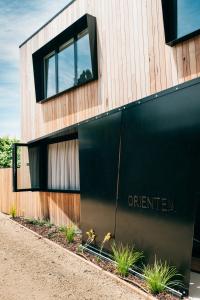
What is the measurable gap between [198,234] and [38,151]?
26.1 feet

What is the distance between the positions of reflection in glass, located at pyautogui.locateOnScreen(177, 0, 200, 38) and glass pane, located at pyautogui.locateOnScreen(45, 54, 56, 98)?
633cm

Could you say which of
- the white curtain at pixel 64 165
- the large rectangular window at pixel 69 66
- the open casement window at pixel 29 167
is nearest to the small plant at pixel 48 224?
the white curtain at pixel 64 165

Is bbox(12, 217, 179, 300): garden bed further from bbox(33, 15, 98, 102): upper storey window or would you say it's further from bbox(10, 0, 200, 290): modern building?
bbox(33, 15, 98, 102): upper storey window

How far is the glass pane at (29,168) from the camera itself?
46.6 ft

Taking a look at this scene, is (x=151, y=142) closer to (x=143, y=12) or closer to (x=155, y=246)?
(x=155, y=246)

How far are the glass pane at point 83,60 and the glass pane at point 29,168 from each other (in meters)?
4.12

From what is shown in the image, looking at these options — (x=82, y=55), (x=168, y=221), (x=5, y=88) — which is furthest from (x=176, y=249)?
(x=5, y=88)

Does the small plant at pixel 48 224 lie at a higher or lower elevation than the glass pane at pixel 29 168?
lower

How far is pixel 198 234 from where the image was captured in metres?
7.85

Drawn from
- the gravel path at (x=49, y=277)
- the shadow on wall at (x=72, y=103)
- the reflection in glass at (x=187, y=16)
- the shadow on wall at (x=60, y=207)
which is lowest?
the gravel path at (x=49, y=277)

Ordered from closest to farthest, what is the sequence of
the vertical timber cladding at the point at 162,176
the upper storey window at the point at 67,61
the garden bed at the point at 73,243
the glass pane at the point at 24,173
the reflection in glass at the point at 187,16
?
the vertical timber cladding at the point at 162,176 → the garden bed at the point at 73,243 → the reflection in glass at the point at 187,16 → the upper storey window at the point at 67,61 → the glass pane at the point at 24,173

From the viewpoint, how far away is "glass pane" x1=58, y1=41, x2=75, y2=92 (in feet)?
39.4

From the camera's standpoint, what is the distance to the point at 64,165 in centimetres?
1257

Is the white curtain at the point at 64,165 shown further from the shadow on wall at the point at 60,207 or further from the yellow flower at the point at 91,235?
the yellow flower at the point at 91,235
